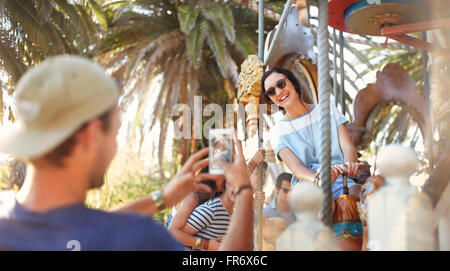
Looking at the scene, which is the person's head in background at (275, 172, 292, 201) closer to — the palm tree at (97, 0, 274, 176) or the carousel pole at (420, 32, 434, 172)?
the carousel pole at (420, 32, 434, 172)

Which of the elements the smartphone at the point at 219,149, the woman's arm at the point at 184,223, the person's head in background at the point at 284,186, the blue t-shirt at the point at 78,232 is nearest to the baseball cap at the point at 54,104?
the blue t-shirt at the point at 78,232

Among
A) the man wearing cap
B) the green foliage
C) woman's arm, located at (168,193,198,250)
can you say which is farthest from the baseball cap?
the green foliage

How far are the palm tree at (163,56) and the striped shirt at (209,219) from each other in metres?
8.47

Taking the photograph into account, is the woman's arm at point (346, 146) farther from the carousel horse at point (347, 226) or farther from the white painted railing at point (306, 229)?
the white painted railing at point (306, 229)

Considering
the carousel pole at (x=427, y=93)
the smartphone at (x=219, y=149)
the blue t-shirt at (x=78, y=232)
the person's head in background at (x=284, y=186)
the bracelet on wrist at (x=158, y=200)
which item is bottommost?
the blue t-shirt at (x=78, y=232)

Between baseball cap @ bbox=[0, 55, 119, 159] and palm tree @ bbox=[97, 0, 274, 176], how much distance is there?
10.3 meters

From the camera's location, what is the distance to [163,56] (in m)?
12.8

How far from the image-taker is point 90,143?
1.25m

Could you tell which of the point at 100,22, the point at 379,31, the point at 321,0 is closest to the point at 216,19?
the point at 100,22

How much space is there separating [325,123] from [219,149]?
0.40m

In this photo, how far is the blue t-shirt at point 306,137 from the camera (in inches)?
122

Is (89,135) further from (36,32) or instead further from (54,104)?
(36,32)

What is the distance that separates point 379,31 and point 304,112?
1043 mm
